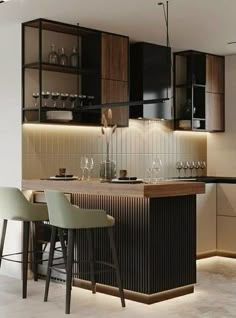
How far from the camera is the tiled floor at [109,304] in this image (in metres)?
4.76

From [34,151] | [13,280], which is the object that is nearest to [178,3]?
[34,151]

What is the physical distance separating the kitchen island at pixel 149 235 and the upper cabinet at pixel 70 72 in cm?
112

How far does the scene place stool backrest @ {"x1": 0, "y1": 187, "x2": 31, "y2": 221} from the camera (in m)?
5.44

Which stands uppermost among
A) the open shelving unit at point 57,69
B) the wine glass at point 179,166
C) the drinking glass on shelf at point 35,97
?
the open shelving unit at point 57,69

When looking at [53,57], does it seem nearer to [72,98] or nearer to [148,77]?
[72,98]

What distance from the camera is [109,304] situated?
5086mm

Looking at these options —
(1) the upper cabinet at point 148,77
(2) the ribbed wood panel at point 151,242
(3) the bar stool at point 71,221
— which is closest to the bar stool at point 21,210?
(3) the bar stool at point 71,221

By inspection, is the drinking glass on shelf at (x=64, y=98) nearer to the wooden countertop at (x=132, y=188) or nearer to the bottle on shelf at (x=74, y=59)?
the bottle on shelf at (x=74, y=59)

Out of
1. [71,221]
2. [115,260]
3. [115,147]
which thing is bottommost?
[115,260]

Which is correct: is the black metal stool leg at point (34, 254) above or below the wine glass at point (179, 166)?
below

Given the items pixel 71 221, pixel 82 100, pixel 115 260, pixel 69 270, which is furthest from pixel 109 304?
pixel 82 100

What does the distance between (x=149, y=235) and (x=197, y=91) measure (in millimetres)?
3313

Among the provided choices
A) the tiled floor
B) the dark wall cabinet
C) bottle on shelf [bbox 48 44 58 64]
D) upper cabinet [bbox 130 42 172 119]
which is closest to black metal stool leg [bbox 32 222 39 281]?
the tiled floor

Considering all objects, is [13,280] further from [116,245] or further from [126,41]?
[126,41]
